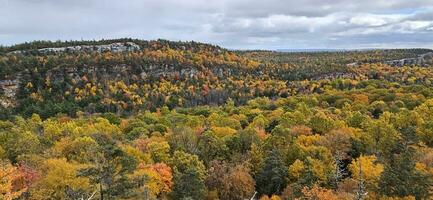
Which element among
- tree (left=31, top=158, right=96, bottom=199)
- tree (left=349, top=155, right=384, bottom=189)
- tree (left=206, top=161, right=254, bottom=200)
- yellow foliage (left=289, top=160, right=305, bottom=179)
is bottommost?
tree (left=206, top=161, right=254, bottom=200)

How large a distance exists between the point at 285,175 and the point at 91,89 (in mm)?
138810

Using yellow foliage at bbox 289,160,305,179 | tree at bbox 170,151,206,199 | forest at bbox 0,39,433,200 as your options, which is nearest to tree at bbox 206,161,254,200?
forest at bbox 0,39,433,200

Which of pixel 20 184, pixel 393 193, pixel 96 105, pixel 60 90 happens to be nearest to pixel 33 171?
pixel 20 184

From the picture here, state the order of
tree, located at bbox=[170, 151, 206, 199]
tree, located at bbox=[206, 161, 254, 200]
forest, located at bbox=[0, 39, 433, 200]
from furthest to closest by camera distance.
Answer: tree, located at bbox=[206, 161, 254, 200] → tree, located at bbox=[170, 151, 206, 199] → forest, located at bbox=[0, 39, 433, 200]

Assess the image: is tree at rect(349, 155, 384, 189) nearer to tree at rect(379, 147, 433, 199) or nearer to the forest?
the forest

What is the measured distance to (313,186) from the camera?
55.6 m

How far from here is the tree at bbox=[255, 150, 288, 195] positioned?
65.5 meters

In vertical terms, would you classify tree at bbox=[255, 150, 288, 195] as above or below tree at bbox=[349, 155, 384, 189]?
below

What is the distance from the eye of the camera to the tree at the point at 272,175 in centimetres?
6553

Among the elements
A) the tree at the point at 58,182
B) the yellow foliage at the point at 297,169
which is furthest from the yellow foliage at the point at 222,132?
the tree at the point at 58,182

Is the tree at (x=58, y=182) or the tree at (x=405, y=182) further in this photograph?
the tree at (x=58, y=182)

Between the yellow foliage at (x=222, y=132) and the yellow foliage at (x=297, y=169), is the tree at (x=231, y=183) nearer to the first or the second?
the yellow foliage at (x=297, y=169)

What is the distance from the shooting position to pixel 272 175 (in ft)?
217

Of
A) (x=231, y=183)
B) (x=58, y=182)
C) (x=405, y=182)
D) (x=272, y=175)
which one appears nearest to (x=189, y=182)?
(x=231, y=183)
